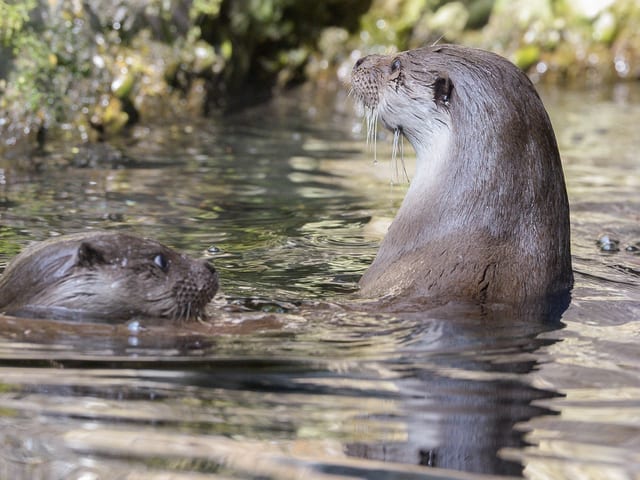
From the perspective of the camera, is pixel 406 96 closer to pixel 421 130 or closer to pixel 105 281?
pixel 421 130

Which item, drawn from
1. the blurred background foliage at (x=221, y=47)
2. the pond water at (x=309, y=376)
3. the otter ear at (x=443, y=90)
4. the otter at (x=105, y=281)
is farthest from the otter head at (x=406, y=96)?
A: the blurred background foliage at (x=221, y=47)

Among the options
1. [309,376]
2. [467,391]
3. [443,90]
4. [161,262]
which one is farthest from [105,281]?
[443,90]

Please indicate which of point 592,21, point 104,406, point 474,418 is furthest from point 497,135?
point 592,21

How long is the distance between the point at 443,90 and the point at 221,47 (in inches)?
258

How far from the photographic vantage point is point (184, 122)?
9.52 meters

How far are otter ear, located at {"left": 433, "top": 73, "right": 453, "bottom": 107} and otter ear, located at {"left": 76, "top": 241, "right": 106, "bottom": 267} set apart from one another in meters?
1.43

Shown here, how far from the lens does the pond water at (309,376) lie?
267 centimetres

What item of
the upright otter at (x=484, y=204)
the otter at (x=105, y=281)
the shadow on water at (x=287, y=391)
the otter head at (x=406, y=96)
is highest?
the otter head at (x=406, y=96)

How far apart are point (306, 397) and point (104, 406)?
55cm

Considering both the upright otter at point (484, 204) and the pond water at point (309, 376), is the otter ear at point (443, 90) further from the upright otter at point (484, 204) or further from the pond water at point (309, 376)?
the pond water at point (309, 376)

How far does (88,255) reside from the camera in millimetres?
3576

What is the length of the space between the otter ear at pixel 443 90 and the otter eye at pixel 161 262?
1.23 metres

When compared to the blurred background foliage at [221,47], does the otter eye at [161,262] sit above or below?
below

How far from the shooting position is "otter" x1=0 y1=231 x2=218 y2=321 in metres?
3.58
